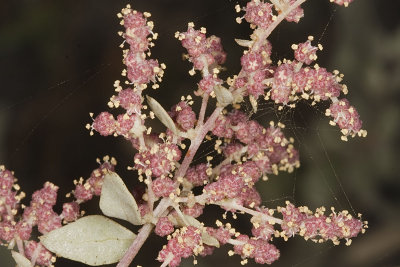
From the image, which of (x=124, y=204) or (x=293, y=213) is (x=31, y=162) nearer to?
(x=124, y=204)

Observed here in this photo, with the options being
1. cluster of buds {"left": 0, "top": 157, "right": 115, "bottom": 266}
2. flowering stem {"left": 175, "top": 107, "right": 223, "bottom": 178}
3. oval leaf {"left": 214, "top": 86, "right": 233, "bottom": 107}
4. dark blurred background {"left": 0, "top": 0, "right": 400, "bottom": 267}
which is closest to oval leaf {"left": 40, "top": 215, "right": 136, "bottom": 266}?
cluster of buds {"left": 0, "top": 157, "right": 115, "bottom": 266}

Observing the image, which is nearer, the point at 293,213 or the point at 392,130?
the point at 293,213

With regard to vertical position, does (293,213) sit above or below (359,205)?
below

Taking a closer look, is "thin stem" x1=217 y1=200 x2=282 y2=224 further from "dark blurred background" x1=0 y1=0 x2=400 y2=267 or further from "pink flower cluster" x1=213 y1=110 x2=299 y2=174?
"dark blurred background" x1=0 y1=0 x2=400 y2=267

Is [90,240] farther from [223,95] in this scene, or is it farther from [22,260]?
[223,95]

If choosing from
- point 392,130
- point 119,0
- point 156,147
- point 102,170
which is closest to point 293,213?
point 156,147

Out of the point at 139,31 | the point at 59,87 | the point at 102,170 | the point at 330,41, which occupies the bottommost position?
the point at 102,170
